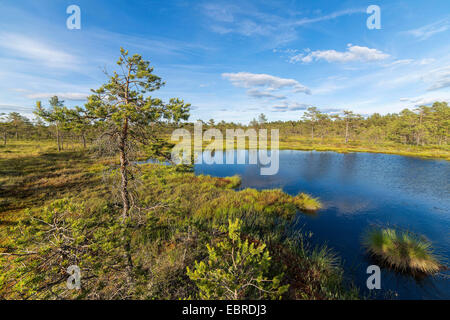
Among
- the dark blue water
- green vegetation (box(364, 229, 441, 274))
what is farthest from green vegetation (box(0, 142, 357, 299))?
green vegetation (box(364, 229, 441, 274))

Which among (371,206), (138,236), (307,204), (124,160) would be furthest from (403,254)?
(124,160)

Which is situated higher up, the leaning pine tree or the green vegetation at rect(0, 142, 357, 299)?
the leaning pine tree

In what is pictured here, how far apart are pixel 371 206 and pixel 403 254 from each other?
891cm

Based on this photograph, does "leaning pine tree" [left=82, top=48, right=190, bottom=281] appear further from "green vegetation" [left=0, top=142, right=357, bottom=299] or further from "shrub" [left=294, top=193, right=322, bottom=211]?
"shrub" [left=294, top=193, right=322, bottom=211]

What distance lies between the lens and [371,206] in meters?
16.9

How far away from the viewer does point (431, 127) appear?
58.2 metres

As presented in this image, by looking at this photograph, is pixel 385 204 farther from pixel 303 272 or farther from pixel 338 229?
pixel 303 272

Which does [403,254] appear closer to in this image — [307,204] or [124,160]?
[307,204]

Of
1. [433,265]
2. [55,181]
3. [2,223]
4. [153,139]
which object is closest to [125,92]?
[153,139]

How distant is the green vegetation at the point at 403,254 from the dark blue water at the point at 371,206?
1.61ft

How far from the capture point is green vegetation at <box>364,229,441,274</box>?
29.4ft

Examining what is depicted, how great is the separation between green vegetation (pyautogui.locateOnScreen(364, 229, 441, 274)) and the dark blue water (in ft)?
1.61

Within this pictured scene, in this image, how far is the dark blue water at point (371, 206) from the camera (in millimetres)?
8470
